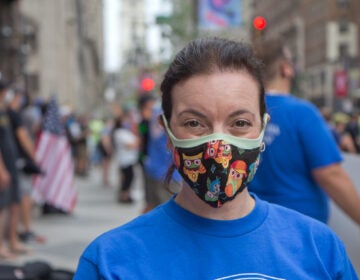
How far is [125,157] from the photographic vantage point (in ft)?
47.9

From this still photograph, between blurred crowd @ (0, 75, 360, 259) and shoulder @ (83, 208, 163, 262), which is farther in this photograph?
blurred crowd @ (0, 75, 360, 259)

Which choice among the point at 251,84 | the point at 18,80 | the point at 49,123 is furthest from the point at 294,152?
the point at 18,80

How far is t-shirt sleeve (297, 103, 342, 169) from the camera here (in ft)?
11.5

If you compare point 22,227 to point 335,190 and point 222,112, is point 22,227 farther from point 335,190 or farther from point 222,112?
point 222,112

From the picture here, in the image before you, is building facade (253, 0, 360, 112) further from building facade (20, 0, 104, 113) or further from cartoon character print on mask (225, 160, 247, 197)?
cartoon character print on mask (225, 160, 247, 197)

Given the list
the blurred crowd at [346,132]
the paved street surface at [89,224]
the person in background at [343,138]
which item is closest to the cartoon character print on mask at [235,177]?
the paved street surface at [89,224]

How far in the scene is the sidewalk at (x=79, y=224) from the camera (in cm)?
834

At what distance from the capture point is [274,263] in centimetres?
192

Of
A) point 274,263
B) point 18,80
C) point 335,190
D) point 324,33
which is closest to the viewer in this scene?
point 274,263

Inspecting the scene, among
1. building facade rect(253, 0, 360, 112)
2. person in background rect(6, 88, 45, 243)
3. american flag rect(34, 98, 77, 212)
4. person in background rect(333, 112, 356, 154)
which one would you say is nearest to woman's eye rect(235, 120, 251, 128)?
person in background rect(6, 88, 45, 243)

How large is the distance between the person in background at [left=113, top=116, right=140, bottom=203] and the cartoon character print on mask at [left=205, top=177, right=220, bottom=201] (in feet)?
39.0

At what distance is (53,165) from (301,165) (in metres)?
8.23

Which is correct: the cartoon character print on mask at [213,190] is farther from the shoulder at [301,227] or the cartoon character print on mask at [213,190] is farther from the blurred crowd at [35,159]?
the blurred crowd at [35,159]

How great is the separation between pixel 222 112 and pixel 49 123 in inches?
374
